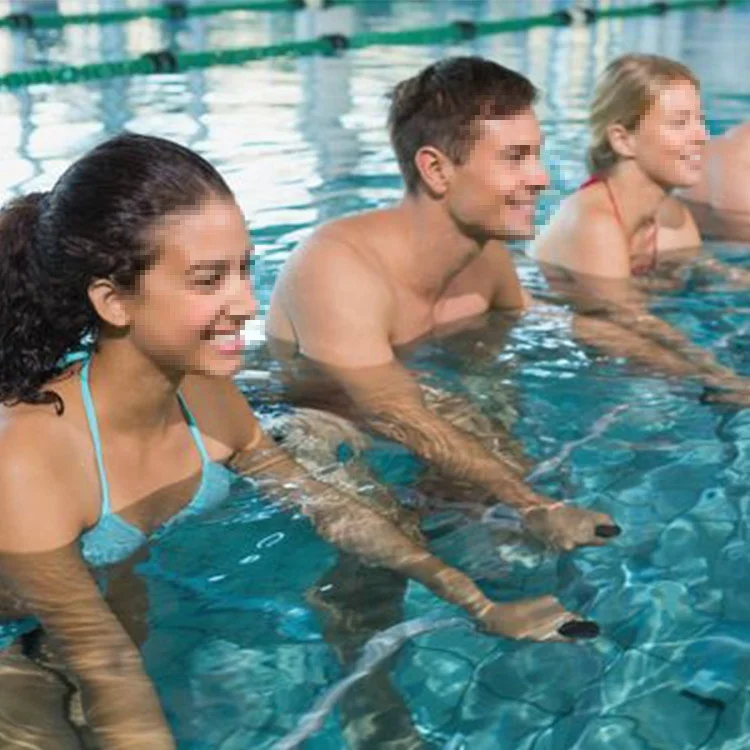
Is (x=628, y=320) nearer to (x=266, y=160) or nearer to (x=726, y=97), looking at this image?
(x=266, y=160)

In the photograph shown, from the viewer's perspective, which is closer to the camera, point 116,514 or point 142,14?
point 116,514

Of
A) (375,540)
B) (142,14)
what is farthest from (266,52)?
(375,540)

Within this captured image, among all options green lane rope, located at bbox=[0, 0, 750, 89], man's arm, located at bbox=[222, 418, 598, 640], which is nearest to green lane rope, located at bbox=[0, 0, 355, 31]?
green lane rope, located at bbox=[0, 0, 750, 89]

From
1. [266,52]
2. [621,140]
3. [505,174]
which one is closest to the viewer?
[505,174]

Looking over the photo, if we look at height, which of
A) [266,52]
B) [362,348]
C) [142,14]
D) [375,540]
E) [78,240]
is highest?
[142,14]

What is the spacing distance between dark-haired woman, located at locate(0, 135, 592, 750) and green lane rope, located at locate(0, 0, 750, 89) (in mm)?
8060

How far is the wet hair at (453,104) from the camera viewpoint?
130 inches

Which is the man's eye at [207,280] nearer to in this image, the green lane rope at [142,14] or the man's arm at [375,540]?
the man's arm at [375,540]

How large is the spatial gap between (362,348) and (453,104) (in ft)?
2.15

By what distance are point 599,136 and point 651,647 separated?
2664 millimetres

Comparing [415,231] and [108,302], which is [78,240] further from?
[415,231]

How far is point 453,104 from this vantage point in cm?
334

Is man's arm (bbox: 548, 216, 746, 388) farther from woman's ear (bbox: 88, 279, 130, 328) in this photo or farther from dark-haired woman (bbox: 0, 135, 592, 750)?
woman's ear (bbox: 88, 279, 130, 328)

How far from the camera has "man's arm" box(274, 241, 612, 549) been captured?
306 centimetres
